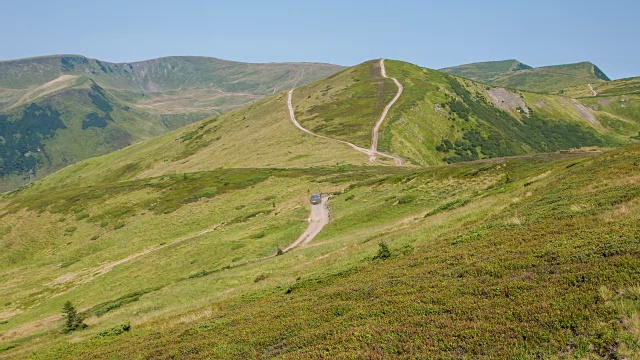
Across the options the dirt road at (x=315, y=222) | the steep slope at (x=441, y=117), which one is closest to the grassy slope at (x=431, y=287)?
the dirt road at (x=315, y=222)

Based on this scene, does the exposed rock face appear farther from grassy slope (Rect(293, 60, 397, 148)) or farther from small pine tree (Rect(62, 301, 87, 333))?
small pine tree (Rect(62, 301, 87, 333))

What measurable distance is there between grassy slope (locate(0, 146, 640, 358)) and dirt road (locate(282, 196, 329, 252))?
214 centimetres

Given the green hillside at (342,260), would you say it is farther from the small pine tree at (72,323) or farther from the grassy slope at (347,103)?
the grassy slope at (347,103)

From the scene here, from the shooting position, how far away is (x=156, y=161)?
14762cm

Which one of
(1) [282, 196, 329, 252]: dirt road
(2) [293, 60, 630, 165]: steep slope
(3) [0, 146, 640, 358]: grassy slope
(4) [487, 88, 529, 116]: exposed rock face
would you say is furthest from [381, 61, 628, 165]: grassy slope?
(3) [0, 146, 640, 358]: grassy slope

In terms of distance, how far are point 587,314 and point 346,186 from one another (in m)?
58.6

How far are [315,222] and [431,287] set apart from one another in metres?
36.9

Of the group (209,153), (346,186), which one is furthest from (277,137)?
(346,186)

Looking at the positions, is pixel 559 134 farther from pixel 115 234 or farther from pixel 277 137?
pixel 115 234

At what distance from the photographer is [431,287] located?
50.0ft

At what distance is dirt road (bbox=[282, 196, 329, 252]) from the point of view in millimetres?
44444

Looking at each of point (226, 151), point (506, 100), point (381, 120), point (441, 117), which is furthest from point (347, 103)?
point (506, 100)

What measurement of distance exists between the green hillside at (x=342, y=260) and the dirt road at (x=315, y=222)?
49.8 inches

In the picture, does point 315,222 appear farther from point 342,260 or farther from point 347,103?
point 347,103
